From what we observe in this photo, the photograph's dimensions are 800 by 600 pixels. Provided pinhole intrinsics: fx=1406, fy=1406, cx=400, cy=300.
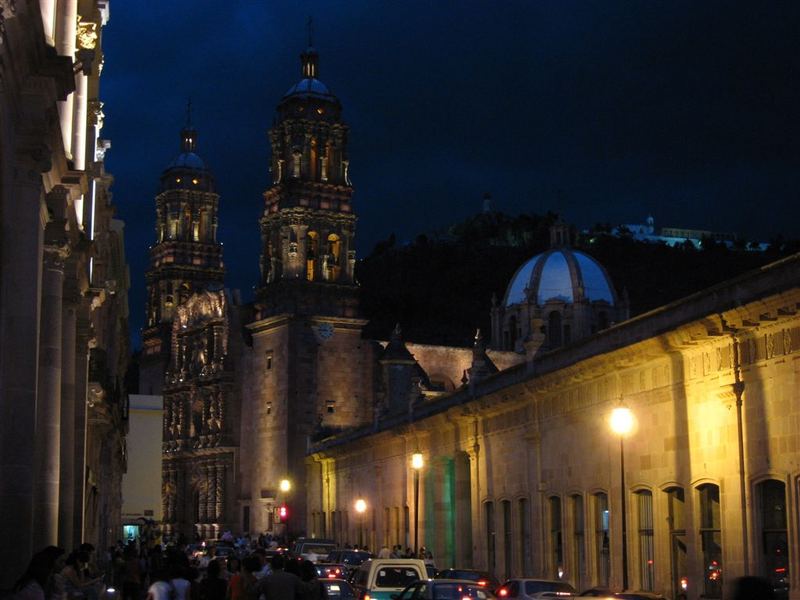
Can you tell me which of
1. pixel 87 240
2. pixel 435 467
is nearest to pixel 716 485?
pixel 87 240

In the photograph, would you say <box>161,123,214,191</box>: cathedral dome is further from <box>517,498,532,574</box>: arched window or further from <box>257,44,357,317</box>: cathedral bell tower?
<box>517,498,532,574</box>: arched window

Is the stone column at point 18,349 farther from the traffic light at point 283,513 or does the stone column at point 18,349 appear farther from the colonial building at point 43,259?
the traffic light at point 283,513

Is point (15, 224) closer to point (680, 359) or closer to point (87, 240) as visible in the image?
point (87, 240)

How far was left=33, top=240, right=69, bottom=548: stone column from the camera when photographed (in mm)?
21391

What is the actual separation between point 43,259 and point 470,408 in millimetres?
26197

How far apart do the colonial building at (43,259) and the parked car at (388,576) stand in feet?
19.4

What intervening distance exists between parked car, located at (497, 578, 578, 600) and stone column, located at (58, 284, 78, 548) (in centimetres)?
857

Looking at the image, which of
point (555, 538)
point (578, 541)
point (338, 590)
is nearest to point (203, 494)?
point (555, 538)

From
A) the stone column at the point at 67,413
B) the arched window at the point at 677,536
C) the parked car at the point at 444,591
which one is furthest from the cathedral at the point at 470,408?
the stone column at the point at 67,413

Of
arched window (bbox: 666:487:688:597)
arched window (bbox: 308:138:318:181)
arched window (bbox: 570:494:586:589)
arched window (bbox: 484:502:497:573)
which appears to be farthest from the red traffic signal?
arched window (bbox: 666:487:688:597)

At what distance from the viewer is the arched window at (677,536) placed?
107 feet

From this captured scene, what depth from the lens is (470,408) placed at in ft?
157

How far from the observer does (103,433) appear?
1964 inches

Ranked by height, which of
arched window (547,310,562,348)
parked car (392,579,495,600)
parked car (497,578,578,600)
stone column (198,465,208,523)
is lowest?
parked car (497,578,578,600)
